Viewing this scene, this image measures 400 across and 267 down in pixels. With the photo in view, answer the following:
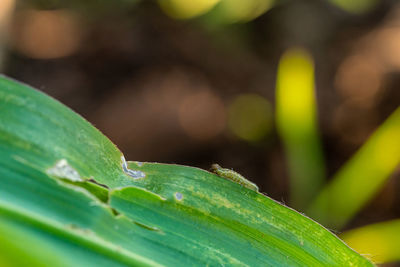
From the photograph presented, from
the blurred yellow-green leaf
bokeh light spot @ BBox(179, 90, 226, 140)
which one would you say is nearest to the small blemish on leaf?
the blurred yellow-green leaf

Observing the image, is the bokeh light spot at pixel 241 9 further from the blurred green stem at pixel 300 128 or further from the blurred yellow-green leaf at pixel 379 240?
the blurred yellow-green leaf at pixel 379 240

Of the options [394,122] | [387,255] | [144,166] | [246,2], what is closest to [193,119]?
[246,2]

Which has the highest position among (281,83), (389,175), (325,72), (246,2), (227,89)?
(246,2)

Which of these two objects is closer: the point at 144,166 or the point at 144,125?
the point at 144,166

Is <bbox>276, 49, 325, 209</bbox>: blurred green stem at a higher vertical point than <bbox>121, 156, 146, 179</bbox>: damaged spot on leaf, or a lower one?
higher

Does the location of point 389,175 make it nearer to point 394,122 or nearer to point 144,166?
point 394,122

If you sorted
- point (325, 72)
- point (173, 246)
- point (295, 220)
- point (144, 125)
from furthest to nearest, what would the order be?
point (325, 72), point (144, 125), point (295, 220), point (173, 246)

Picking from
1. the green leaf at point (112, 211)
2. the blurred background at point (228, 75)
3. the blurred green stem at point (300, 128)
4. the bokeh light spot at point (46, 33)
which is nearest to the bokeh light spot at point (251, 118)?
the blurred background at point (228, 75)

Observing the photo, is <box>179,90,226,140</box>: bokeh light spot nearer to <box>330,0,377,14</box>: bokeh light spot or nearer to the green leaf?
<box>330,0,377,14</box>: bokeh light spot
